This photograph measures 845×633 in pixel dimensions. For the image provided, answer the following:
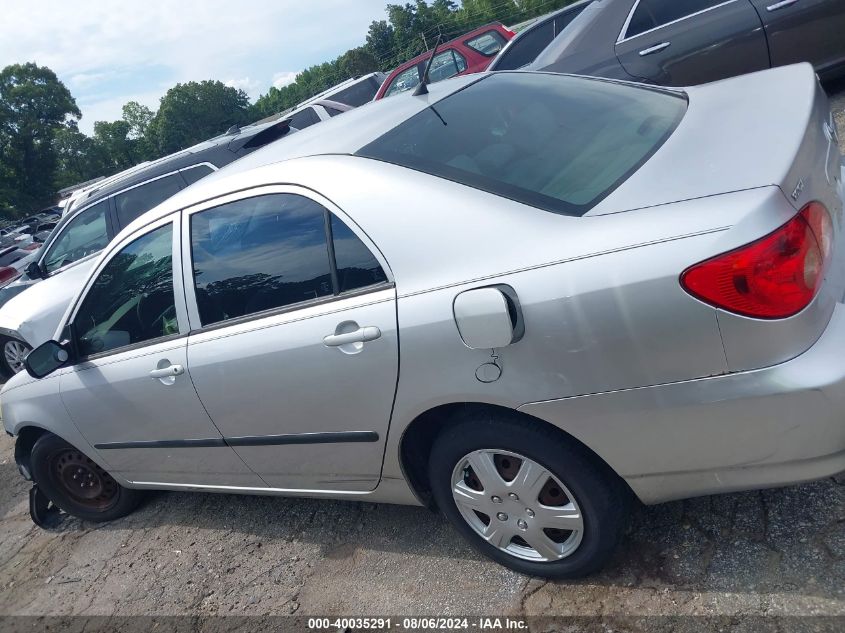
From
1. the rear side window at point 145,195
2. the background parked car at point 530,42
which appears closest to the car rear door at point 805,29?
the background parked car at point 530,42

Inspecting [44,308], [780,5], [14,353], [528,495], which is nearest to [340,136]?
[528,495]

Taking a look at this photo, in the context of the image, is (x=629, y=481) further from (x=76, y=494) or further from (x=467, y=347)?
(x=76, y=494)

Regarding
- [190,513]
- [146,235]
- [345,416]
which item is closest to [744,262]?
[345,416]

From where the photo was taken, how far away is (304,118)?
9922mm

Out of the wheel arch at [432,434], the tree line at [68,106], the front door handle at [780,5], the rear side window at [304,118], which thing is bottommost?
the wheel arch at [432,434]

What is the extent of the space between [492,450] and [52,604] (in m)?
2.59

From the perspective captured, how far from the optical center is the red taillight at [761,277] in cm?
177

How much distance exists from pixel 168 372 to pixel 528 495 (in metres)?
1.64

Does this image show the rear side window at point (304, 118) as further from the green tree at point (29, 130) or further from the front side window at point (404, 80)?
the green tree at point (29, 130)

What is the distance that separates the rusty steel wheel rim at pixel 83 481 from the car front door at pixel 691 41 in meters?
5.16

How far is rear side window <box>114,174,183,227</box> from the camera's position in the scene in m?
7.21

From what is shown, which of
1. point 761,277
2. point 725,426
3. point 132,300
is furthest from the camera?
point 132,300

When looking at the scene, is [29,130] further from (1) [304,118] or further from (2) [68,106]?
(1) [304,118]

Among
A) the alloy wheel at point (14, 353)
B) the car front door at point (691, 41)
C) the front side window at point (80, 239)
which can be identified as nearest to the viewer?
the car front door at point (691, 41)
